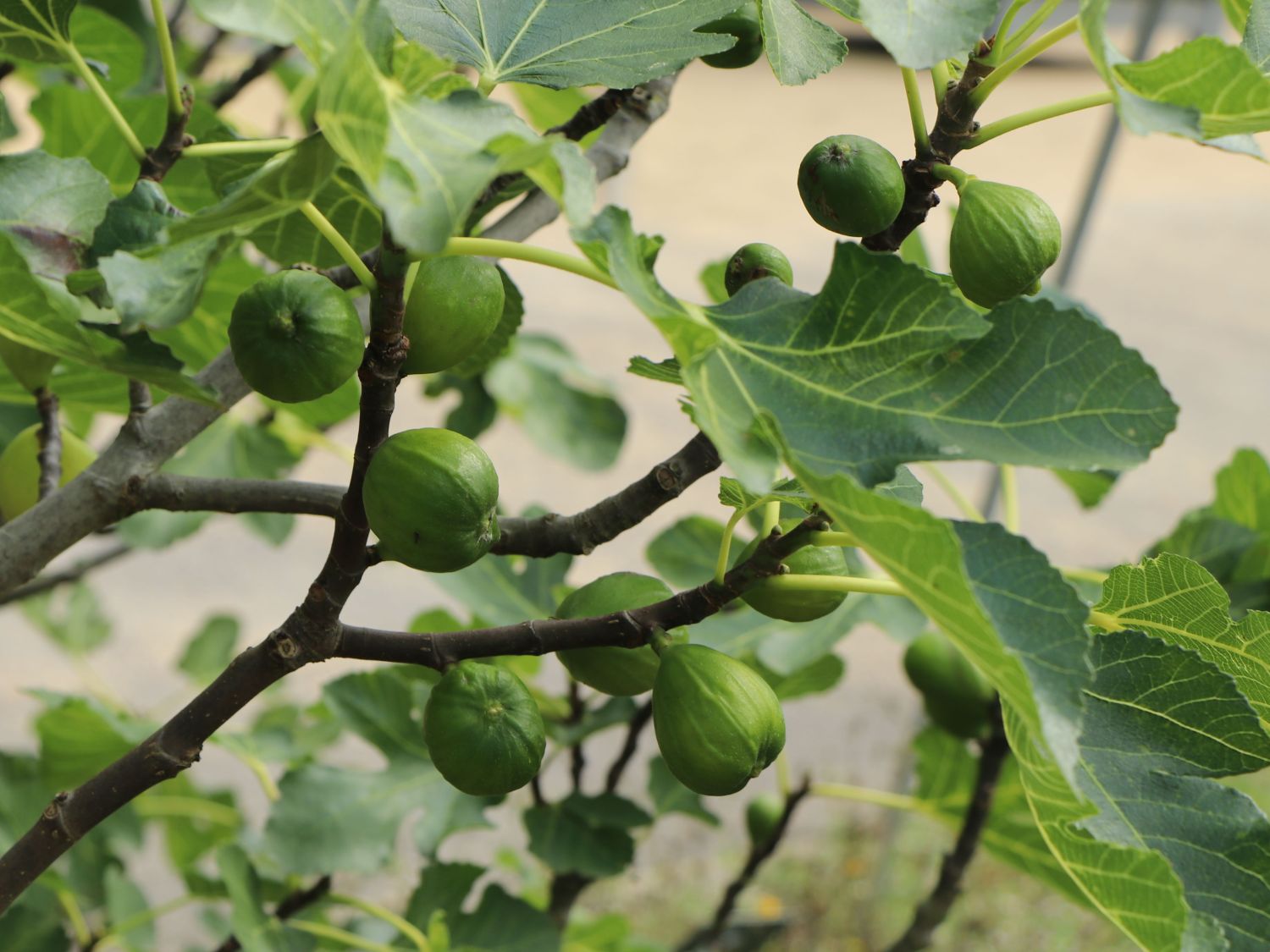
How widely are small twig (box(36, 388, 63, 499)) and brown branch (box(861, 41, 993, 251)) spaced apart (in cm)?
40

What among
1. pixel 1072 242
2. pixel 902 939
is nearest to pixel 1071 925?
pixel 1072 242

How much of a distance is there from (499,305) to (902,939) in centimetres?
70

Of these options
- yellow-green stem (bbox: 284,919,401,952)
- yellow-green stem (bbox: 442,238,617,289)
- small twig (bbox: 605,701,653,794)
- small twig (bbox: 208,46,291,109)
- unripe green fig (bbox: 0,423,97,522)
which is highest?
yellow-green stem (bbox: 442,238,617,289)

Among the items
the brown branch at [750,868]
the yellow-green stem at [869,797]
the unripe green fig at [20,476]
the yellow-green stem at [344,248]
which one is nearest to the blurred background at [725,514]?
the brown branch at [750,868]

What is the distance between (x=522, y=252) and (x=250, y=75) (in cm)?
75

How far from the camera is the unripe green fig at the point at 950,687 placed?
91 cm

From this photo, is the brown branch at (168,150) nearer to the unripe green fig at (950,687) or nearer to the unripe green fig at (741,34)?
the unripe green fig at (741,34)

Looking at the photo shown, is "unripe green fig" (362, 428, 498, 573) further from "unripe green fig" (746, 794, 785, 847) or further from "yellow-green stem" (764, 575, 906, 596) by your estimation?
"unripe green fig" (746, 794, 785, 847)

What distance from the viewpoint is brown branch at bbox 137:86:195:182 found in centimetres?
56

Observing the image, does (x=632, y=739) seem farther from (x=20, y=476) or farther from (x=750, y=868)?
(x=20, y=476)

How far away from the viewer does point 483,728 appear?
48 cm

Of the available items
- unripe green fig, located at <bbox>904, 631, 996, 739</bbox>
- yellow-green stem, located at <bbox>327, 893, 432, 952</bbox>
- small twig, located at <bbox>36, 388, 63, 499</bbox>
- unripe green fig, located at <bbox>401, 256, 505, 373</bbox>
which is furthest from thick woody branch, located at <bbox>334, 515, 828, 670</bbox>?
unripe green fig, located at <bbox>904, 631, 996, 739</bbox>

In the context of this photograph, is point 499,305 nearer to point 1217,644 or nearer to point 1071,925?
point 1217,644

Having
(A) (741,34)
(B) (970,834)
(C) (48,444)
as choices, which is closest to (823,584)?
(A) (741,34)
